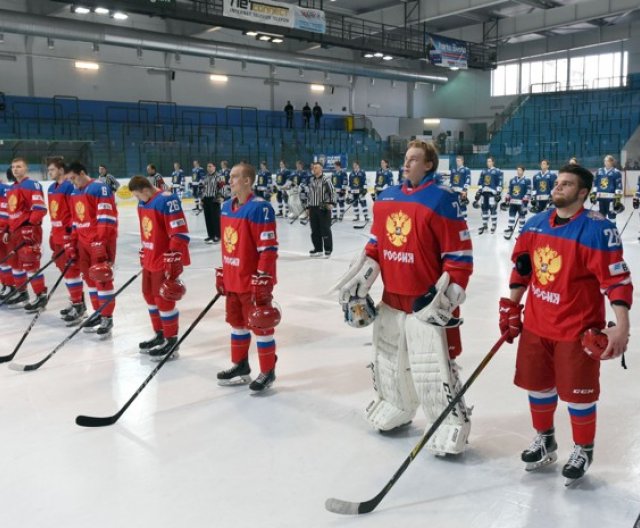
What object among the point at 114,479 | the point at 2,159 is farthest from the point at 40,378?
the point at 2,159

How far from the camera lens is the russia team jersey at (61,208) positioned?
6398 millimetres

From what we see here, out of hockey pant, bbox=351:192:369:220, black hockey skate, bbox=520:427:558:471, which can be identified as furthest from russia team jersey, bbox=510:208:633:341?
hockey pant, bbox=351:192:369:220

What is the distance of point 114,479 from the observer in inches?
125

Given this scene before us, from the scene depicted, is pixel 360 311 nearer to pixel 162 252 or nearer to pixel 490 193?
pixel 162 252

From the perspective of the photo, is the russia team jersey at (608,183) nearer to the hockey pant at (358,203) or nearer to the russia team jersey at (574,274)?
the hockey pant at (358,203)

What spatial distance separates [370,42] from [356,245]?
452 inches

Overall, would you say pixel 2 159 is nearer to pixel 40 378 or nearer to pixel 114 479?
pixel 40 378

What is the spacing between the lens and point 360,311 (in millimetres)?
3518

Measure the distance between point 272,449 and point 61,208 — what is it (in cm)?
403

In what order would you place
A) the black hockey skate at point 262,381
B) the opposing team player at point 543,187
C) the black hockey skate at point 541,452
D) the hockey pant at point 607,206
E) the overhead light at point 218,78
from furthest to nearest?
the overhead light at point 218,78, the opposing team player at point 543,187, the hockey pant at point 607,206, the black hockey skate at point 262,381, the black hockey skate at point 541,452

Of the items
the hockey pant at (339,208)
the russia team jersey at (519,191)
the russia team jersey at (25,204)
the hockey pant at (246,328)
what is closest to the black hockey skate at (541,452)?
the hockey pant at (246,328)

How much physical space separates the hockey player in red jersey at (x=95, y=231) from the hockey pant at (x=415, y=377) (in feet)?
9.56

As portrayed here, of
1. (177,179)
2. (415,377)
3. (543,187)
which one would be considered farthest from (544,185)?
(177,179)

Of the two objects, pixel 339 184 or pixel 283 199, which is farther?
pixel 283 199
